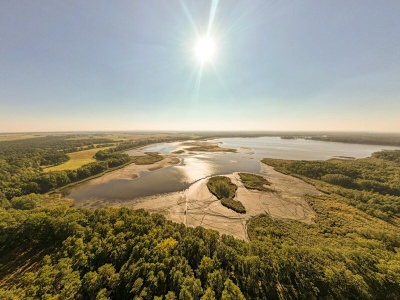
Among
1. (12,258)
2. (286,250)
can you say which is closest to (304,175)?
(286,250)

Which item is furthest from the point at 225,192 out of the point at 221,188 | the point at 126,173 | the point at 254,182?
the point at 126,173

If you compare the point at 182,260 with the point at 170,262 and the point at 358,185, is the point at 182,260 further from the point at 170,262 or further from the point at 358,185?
the point at 358,185

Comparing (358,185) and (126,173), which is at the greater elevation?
(358,185)

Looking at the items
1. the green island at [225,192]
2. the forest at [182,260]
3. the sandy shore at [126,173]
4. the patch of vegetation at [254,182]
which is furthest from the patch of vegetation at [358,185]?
the sandy shore at [126,173]

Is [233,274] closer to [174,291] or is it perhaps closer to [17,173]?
[174,291]

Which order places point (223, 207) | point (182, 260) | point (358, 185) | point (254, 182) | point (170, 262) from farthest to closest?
point (254, 182), point (358, 185), point (223, 207), point (182, 260), point (170, 262)

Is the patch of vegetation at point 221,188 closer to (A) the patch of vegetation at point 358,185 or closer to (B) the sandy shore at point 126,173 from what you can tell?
(A) the patch of vegetation at point 358,185
